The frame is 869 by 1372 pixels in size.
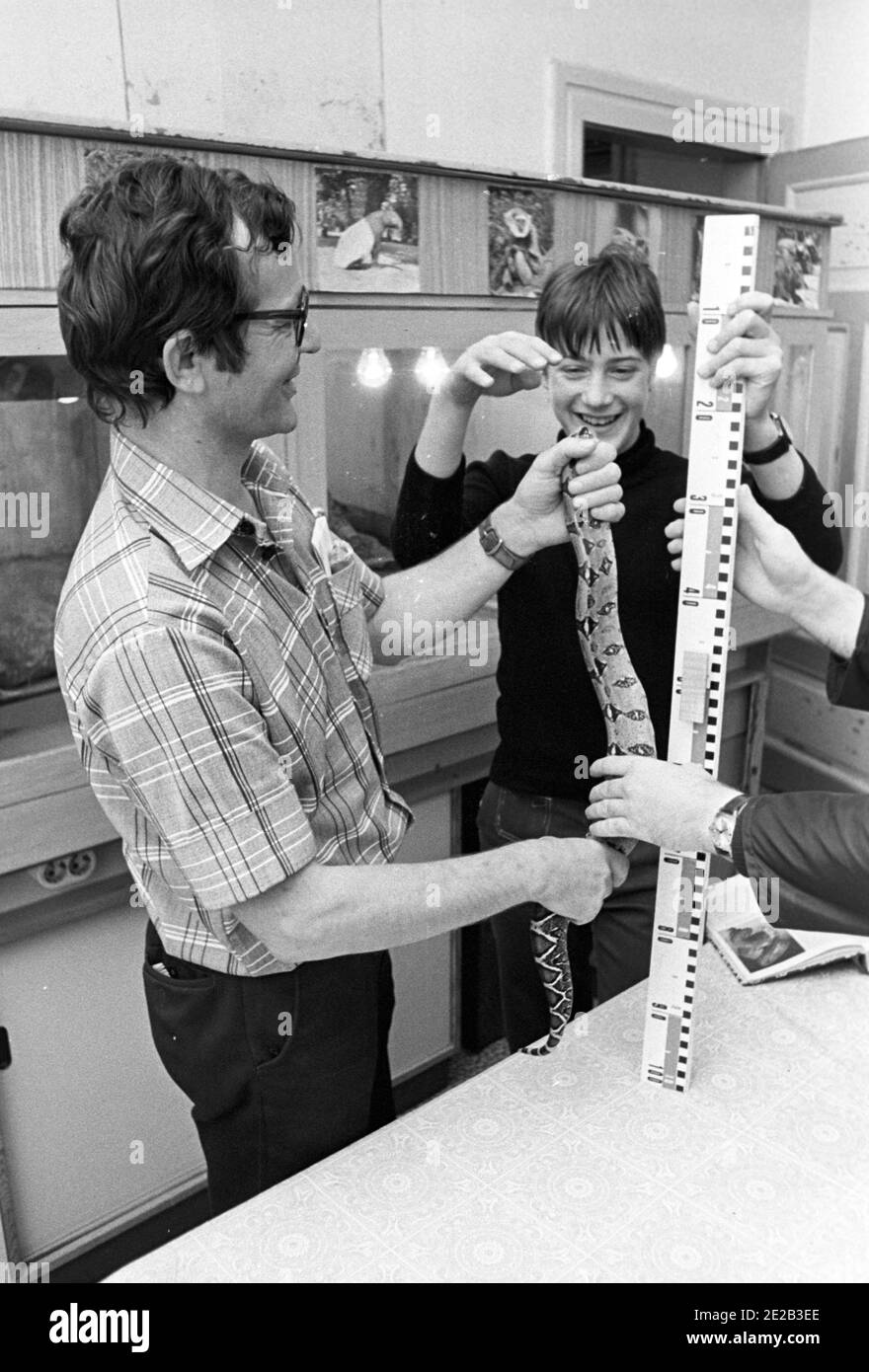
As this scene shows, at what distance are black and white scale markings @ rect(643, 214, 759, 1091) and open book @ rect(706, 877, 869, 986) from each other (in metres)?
0.23

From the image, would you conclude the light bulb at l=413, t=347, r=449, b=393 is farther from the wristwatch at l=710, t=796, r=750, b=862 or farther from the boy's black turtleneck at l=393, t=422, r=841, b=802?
the wristwatch at l=710, t=796, r=750, b=862

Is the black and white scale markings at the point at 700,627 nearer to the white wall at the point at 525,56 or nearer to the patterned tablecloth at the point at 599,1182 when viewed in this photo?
the patterned tablecloth at the point at 599,1182

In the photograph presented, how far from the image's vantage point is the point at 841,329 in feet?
12.1

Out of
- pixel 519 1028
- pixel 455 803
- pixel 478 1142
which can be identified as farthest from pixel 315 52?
pixel 478 1142

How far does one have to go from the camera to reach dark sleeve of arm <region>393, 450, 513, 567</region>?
67.2 inches

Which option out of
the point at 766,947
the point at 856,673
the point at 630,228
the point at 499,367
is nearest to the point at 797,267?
the point at 630,228

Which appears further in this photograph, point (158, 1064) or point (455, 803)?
point (455, 803)

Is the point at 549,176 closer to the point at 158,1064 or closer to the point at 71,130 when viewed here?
the point at 71,130

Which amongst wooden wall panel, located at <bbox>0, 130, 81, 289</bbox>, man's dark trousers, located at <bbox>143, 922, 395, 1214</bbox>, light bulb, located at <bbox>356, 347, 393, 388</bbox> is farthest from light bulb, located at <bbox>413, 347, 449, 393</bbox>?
man's dark trousers, located at <bbox>143, 922, 395, 1214</bbox>

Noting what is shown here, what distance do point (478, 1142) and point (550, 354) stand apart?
1.00 metres

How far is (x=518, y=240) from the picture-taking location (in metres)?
2.18
